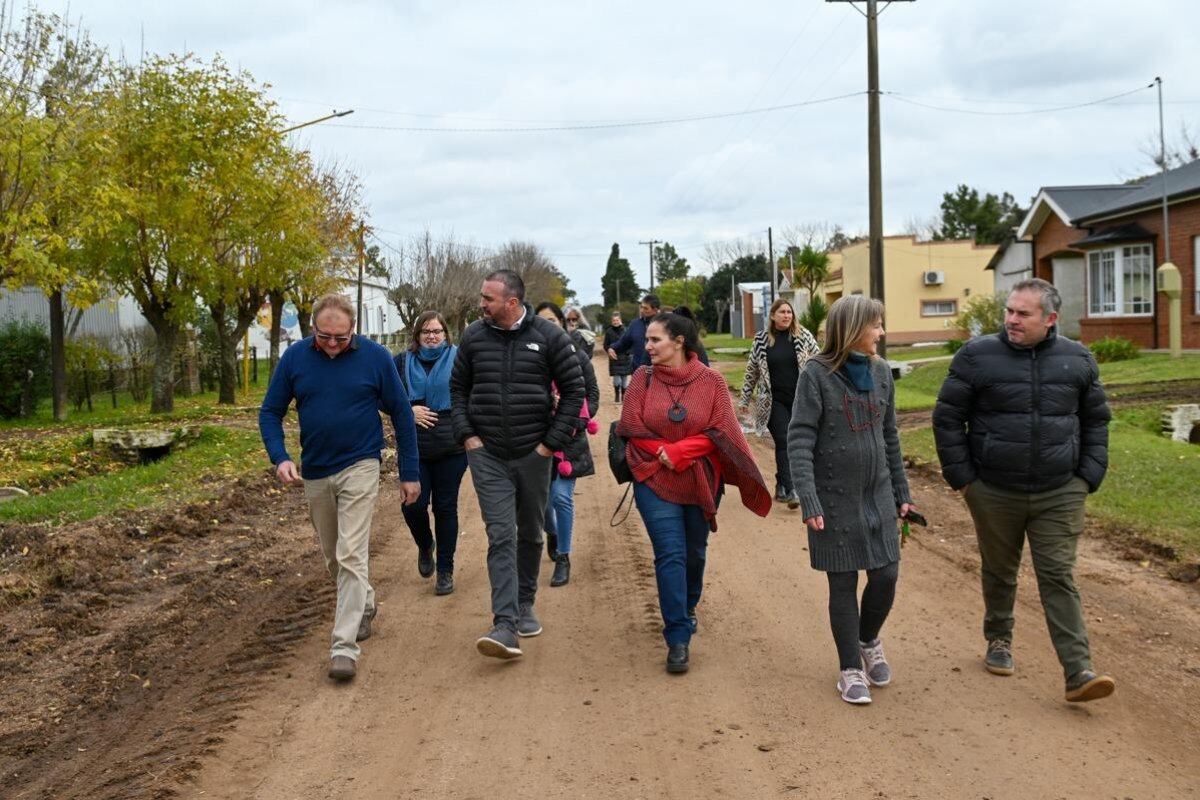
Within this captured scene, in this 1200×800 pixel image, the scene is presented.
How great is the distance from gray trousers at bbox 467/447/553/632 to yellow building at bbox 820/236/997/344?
4736 centimetres

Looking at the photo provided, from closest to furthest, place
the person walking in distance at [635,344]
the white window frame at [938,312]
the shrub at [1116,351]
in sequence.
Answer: the person walking in distance at [635,344]
the shrub at [1116,351]
the white window frame at [938,312]

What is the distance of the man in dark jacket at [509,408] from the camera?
20.5 feet

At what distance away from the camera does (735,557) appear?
855 cm

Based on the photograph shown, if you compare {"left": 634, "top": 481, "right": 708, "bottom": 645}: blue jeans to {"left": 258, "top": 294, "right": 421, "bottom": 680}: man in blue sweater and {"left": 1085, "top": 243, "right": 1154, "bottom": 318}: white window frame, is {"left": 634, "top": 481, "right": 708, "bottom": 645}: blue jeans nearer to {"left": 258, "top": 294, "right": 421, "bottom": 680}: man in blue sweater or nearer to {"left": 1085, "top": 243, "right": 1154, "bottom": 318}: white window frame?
{"left": 258, "top": 294, "right": 421, "bottom": 680}: man in blue sweater

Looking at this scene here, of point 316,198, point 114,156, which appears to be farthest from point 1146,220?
point 114,156

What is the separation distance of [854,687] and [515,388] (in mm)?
2383

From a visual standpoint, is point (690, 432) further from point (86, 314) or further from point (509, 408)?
point (86, 314)

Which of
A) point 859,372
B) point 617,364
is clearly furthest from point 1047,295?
point 617,364

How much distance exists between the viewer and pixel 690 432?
5.90 m

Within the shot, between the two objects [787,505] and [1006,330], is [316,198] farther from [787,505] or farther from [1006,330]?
[1006,330]

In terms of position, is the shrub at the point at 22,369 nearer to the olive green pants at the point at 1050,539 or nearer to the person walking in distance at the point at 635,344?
the person walking in distance at the point at 635,344

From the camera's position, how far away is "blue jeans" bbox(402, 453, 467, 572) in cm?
759

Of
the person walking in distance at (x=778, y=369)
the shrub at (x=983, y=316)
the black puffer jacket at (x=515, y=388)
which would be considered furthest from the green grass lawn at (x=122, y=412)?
the shrub at (x=983, y=316)

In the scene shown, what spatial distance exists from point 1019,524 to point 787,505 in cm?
510
